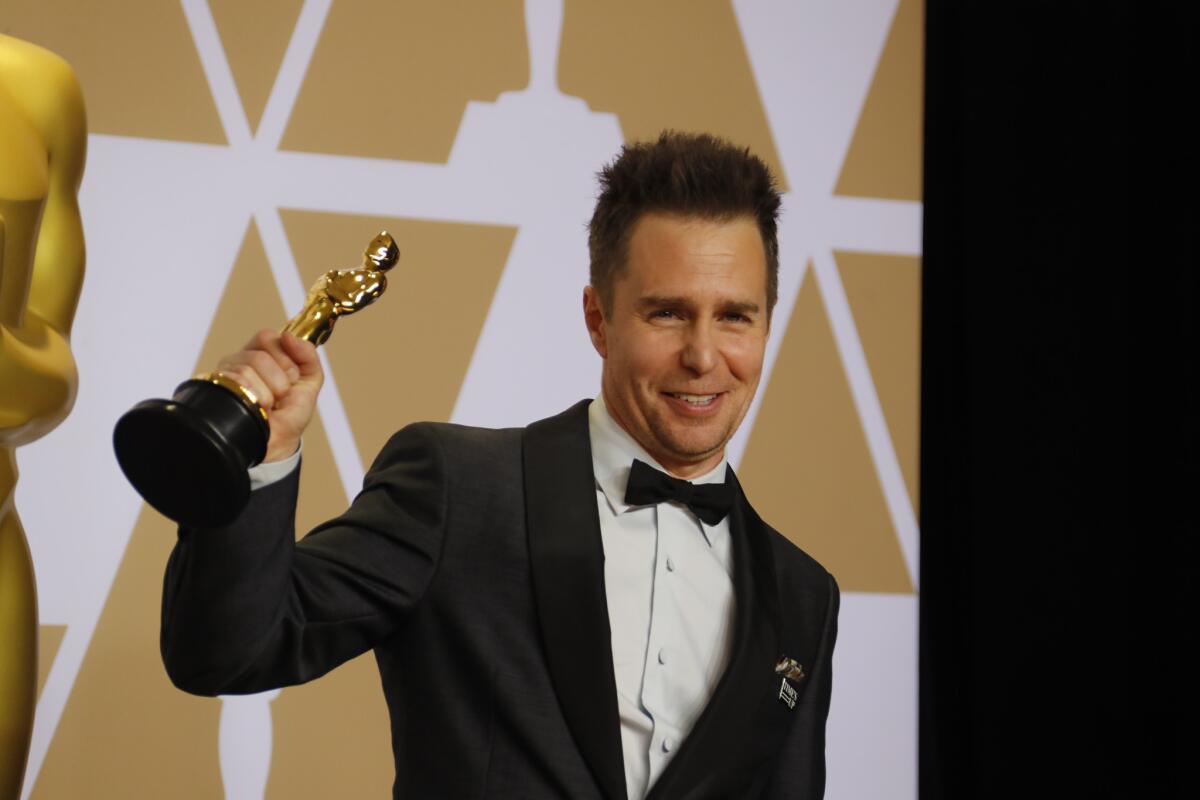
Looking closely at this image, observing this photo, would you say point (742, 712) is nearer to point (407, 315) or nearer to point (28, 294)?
point (28, 294)

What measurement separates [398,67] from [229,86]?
344 millimetres

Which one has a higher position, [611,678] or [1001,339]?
[1001,339]

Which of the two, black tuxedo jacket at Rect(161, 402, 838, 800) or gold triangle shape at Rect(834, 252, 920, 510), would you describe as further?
gold triangle shape at Rect(834, 252, 920, 510)

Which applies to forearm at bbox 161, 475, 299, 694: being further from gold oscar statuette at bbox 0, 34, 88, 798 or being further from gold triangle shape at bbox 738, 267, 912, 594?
gold triangle shape at bbox 738, 267, 912, 594

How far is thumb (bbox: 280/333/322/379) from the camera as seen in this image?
125 cm

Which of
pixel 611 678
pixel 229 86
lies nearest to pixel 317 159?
pixel 229 86

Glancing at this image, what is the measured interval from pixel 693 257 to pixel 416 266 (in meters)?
1.23

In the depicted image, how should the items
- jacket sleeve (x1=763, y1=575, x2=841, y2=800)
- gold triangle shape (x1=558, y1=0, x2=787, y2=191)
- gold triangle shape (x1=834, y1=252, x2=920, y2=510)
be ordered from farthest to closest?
gold triangle shape (x1=834, y1=252, x2=920, y2=510) < gold triangle shape (x1=558, y1=0, x2=787, y2=191) < jacket sleeve (x1=763, y1=575, x2=841, y2=800)

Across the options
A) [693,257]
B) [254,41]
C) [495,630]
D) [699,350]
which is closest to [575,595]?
[495,630]

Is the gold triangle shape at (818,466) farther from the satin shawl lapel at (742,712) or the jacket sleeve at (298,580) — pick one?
the jacket sleeve at (298,580)

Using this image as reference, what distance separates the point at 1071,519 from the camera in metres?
3.26

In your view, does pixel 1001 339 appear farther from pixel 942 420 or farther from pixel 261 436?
pixel 261 436

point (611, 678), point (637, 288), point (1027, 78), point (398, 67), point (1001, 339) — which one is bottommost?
point (611, 678)

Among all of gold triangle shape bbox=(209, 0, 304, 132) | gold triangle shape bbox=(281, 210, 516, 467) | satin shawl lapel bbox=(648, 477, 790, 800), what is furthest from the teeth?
gold triangle shape bbox=(209, 0, 304, 132)
